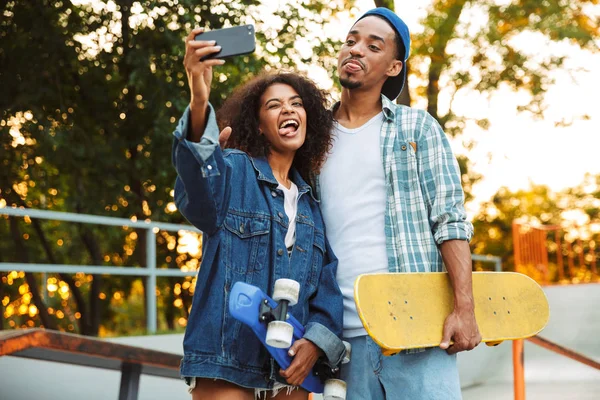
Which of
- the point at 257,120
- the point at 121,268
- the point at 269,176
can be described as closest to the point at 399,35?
the point at 257,120

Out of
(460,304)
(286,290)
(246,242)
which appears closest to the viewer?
(286,290)

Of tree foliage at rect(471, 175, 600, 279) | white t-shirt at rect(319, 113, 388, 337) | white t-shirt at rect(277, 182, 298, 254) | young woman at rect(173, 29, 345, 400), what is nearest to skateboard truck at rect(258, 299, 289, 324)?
young woman at rect(173, 29, 345, 400)

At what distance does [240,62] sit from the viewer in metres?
7.96

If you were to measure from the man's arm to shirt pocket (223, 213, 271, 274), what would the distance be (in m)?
0.59

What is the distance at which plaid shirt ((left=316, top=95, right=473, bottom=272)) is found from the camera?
2.48 meters

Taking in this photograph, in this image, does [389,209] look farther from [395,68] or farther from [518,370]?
[518,370]

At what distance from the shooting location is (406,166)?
2.59m

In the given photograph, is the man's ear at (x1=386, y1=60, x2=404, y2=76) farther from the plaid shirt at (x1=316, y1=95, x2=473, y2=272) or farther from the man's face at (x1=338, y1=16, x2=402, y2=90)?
the plaid shirt at (x1=316, y1=95, x2=473, y2=272)

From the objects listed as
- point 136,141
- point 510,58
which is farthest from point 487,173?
point 136,141

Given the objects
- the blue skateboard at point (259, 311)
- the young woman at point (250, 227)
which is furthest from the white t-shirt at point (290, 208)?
the blue skateboard at point (259, 311)

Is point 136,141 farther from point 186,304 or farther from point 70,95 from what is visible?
point 186,304

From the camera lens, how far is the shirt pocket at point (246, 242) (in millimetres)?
2244

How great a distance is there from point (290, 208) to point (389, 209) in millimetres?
336

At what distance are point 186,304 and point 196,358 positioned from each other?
13.7 m
